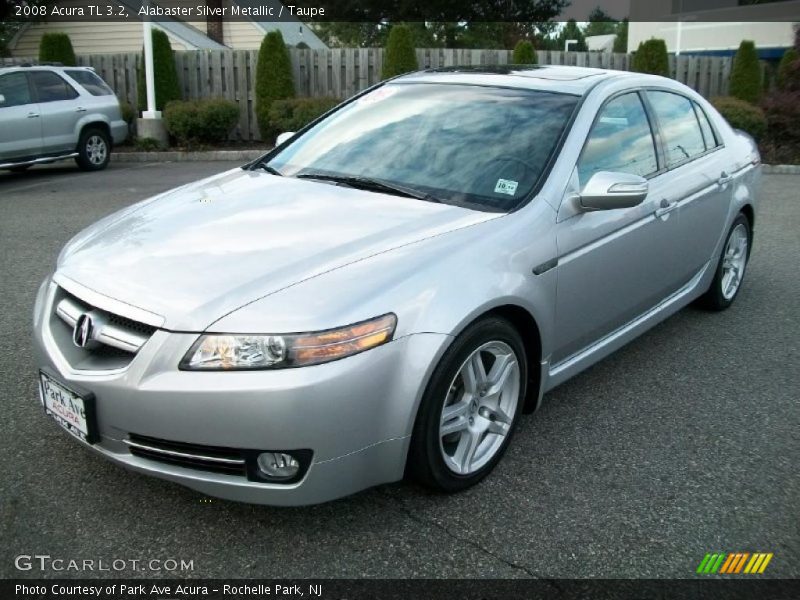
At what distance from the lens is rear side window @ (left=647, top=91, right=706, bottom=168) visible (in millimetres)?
4586

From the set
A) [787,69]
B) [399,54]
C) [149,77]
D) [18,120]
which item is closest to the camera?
[18,120]

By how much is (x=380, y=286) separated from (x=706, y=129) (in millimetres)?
3304

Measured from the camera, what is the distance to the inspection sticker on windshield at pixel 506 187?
3.54 meters

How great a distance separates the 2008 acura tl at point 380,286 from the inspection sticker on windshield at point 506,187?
0.01 m

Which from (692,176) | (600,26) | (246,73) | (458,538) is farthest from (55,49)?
(600,26)

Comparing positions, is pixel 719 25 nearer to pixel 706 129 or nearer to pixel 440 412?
pixel 706 129

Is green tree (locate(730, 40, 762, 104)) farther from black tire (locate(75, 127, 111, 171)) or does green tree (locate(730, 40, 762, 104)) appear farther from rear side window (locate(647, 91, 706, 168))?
rear side window (locate(647, 91, 706, 168))

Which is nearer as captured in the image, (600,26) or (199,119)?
(199,119)

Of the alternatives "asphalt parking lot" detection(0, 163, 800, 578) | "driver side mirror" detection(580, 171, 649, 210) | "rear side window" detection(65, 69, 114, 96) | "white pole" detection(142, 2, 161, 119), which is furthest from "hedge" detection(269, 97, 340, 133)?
"driver side mirror" detection(580, 171, 649, 210)

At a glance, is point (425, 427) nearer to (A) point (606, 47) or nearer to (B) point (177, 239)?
(B) point (177, 239)

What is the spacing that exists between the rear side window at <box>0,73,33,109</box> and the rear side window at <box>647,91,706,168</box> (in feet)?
32.6

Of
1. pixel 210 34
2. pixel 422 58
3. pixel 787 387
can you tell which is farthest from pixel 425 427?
pixel 210 34

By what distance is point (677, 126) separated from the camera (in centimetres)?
477

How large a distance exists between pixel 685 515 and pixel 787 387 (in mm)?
1631
